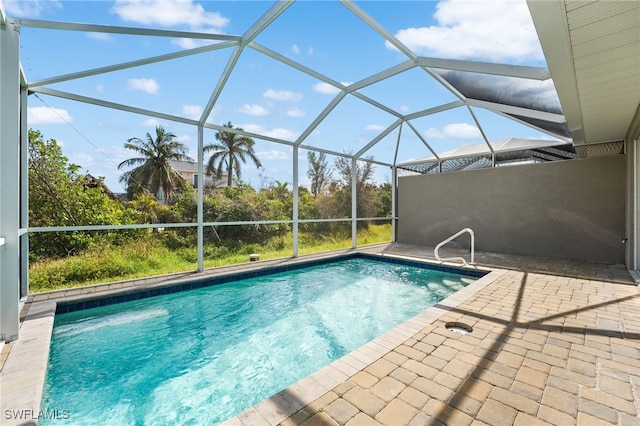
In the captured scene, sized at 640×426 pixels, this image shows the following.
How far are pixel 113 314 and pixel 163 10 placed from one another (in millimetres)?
4535

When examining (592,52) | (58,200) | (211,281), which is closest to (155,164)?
(58,200)

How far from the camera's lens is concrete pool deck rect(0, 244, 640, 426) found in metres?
1.92

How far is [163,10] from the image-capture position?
3965 millimetres

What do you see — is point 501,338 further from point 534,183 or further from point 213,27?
point 534,183

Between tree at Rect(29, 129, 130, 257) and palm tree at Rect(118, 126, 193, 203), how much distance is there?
4.64 metres

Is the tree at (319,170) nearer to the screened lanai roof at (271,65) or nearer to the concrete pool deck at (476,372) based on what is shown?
the screened lanai roof at (271,65)

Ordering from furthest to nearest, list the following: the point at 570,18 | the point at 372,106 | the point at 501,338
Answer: the point at 372,106, the point at 501,338, the point at 570,18

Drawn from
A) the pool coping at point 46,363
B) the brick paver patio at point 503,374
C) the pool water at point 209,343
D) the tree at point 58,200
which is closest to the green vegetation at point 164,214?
the tree at point 58,200

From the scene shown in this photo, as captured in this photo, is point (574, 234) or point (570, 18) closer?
point (570, 18)

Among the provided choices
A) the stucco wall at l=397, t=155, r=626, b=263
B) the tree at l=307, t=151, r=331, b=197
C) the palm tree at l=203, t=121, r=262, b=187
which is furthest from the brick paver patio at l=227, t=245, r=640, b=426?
the palm tree at l=203, t=121, r=262, b=187

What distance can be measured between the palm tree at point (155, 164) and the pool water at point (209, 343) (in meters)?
8.55

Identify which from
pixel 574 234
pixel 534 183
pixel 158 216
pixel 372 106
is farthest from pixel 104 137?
pixel 574 234

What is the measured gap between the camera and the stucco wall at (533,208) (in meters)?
7.40

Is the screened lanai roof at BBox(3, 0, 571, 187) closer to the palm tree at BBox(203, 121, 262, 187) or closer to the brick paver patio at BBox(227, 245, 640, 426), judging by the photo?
the brick paver patio at BBox(227, 245, 640, 426)
